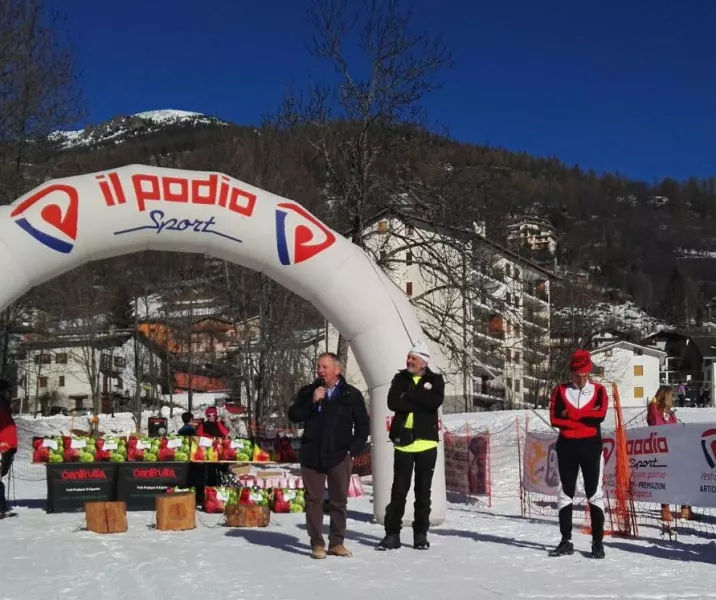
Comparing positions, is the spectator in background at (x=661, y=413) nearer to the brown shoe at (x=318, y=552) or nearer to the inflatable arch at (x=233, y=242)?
the inflatable arch at (x=233, y=242)

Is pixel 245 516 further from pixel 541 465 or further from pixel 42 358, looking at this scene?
pixel 42 358

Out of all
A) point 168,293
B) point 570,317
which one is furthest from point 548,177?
point 168,293

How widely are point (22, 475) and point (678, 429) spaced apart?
1439cm

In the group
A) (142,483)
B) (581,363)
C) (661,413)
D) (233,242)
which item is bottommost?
(142,483)

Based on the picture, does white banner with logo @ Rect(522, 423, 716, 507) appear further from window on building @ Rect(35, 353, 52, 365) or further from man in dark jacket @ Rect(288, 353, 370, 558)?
window on building @ Rect(35, 353, 52, 365)

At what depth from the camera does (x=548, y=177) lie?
462 ft

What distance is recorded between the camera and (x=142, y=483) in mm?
11172

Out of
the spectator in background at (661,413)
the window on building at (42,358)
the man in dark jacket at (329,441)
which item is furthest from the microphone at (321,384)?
the window on building at (42,358)

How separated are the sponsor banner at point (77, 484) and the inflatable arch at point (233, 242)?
10.3 feet

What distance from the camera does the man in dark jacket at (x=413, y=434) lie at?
291 inches

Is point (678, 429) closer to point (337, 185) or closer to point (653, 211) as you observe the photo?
point (337, 185)

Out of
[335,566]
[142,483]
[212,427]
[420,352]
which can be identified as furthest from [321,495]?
[212,427]

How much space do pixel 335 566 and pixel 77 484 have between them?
5316 millimetres

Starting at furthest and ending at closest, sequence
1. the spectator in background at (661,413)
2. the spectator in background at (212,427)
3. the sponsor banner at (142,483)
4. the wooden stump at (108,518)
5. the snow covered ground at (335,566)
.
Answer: the spectator in background at (212,427)
the sponsor banner at (142,483)
the spectator in background at (661,413)
the wooden stump at (108,518)
the snow covered ground at (335,566)
